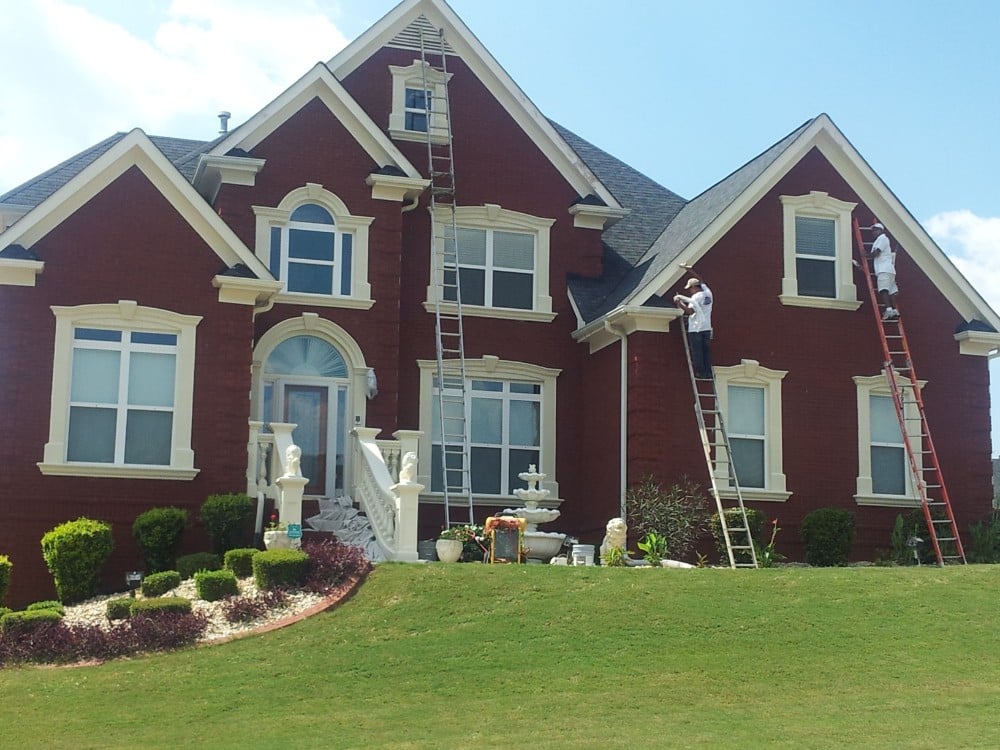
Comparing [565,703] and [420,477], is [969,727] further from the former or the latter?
[420,477]

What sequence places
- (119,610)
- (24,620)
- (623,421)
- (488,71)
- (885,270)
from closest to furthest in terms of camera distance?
(24,620) < (119,610) < (623,421) < (885,270) < (488,71)

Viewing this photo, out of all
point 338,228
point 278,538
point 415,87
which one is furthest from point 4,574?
point 415,87

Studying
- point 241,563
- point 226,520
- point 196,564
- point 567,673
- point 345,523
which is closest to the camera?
point 567,673

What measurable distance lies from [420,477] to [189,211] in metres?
6.37

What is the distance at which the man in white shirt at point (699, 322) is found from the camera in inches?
925

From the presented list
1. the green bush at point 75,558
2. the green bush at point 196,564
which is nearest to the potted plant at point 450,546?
the green bush at point 196,564

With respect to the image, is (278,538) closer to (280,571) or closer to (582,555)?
(280,571)

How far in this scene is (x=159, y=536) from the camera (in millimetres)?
20234

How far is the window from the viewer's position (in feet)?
83.1

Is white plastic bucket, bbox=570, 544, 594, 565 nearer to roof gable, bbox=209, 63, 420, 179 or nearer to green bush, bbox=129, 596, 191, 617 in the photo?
green bush, bbox=129, 596, 191, 617

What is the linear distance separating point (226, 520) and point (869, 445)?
11.9 m

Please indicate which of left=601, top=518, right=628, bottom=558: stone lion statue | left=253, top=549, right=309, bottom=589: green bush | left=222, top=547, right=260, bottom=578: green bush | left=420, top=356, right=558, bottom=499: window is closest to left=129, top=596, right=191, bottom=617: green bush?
left=253, top=549, right=309, bottom=589: green bush

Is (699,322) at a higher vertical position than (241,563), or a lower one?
higher

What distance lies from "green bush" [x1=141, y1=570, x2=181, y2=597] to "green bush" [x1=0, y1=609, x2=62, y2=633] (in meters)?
1.95
